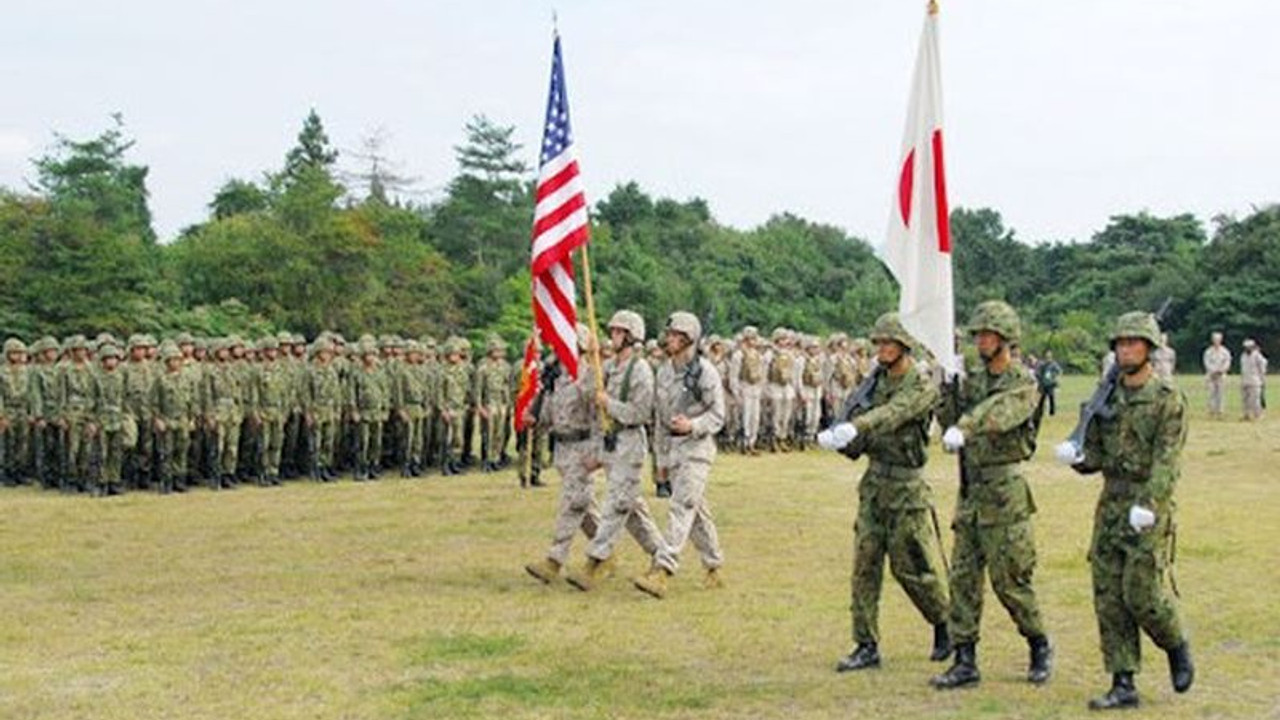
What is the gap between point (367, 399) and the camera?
19.5 m

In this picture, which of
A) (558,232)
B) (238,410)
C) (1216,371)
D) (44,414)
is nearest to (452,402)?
(238,410)

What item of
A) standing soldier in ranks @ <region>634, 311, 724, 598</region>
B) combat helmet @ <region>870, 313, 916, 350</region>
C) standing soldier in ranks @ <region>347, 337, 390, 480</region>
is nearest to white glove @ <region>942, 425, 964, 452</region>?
combat helmet @ <region>870, 313, 916, 350</region>

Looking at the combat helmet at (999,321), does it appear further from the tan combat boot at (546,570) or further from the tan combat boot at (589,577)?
the tan combat boot at (546,570)

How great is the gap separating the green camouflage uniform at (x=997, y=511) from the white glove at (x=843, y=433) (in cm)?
53

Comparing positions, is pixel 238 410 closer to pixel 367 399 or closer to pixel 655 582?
pixel 367 399

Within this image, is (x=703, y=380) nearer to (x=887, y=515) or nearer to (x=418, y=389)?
(x=887, y=515)

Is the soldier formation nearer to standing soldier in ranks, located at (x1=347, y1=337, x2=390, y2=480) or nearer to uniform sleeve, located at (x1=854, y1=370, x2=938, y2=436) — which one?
standing soldier in ranks, located at (x1=347, y1=337, x2=390, y2=480)

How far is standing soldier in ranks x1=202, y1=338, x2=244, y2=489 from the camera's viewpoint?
Answer: 60.0 ft

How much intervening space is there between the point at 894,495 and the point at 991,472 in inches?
23.3

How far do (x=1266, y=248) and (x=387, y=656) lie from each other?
5396 centimetres

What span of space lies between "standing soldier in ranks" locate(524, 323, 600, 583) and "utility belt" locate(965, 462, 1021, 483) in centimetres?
A: 391

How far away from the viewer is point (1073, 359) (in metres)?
55.8

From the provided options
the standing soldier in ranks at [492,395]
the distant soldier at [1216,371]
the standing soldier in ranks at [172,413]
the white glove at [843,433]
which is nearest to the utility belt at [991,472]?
the white glove at [843,433]

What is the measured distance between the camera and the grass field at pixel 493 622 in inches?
307
